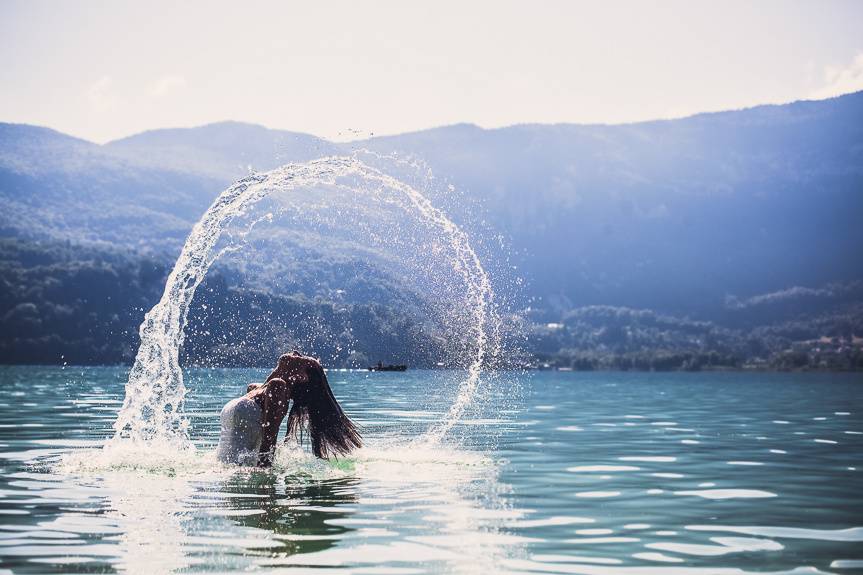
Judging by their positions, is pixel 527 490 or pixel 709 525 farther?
pixel 527 490

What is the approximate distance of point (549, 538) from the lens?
15742 mm

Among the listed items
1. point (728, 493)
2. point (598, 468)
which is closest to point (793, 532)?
point (728, 493)

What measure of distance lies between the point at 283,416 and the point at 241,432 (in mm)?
984

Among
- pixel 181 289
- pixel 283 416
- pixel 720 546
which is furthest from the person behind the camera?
pixel 181 289

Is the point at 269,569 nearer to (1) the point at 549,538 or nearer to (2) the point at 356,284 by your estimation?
(1) the point at 549,538

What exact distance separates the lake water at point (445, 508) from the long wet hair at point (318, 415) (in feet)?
1.69

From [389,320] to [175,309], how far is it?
110 metres

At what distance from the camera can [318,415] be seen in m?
24.2

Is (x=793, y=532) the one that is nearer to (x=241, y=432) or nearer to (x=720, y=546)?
(x=720, y=546)

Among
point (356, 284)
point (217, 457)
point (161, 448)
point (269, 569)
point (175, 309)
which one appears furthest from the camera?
point (356, 284)

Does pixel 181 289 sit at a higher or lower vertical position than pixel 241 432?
higher

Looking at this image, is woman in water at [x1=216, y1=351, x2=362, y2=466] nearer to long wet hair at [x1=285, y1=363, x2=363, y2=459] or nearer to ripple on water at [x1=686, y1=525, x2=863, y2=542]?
long wet hair at [x1=285, y1=363, x2=363, y2=459]

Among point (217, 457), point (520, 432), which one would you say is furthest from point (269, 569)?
point (520, 432)

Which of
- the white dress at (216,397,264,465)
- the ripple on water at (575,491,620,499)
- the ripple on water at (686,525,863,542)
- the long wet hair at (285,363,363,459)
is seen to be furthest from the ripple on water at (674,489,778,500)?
the white dress at (216,397,264,465)
